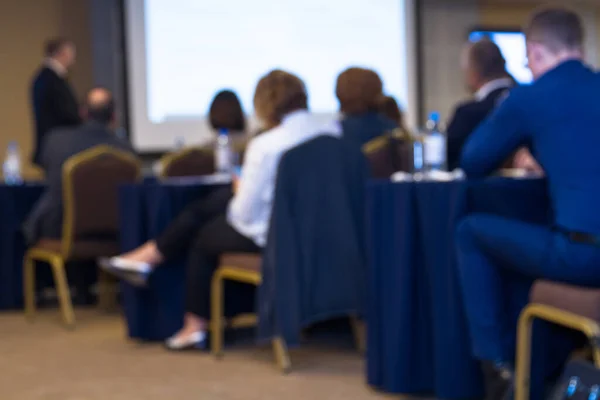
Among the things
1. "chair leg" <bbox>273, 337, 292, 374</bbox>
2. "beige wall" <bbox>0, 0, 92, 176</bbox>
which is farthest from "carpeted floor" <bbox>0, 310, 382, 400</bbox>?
"beige wall" <bbox>0, 0, 92, 176</bbox>

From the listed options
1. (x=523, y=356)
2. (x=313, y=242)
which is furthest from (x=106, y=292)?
(x=523, y=356)

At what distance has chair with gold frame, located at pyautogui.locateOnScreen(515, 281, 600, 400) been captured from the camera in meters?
2.26

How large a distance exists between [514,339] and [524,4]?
29.9 feet

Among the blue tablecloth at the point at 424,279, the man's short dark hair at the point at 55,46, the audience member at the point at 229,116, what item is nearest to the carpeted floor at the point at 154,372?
the blue tablecloth at the point at 424,279

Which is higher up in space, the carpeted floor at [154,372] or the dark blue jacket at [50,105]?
the dark blue jacket at [50,105]

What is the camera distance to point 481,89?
3805 millimetres

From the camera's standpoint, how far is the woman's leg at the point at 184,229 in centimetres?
384

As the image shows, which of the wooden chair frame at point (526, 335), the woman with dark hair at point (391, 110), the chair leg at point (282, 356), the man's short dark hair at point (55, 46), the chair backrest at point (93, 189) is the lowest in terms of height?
the chair leg at point (282, 356)

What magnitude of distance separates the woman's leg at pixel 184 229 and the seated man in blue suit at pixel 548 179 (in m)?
1.49

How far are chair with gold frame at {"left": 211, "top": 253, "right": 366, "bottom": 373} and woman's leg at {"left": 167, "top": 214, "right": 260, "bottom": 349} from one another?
3 cm

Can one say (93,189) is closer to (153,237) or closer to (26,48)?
(153,237)

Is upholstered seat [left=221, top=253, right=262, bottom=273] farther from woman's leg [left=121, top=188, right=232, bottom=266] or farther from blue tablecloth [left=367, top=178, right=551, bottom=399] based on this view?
blue tablecloth [left=367, top=178, right=551, bottom=399]

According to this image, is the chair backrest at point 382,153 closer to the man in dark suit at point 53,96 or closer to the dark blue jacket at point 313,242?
the dark blue jacket at point 313,242

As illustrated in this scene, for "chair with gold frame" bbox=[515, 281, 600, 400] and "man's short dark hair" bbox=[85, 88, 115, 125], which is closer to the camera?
"chair with gold frame" bbox=[515, 281, 600, 400]
